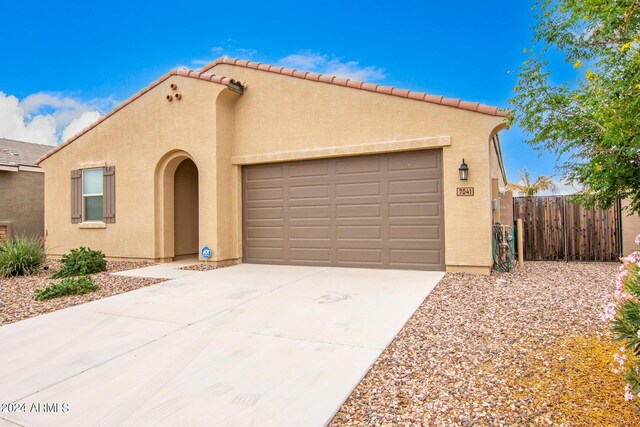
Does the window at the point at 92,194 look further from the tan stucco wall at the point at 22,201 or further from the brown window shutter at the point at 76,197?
the tan stucco wall at the point at 22,201

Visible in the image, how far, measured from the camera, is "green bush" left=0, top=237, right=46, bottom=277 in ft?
27.5

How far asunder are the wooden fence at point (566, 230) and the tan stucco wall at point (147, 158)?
8.92 meters

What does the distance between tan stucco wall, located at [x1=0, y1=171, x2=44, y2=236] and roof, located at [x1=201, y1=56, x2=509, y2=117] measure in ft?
33.9

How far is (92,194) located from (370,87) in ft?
28.4

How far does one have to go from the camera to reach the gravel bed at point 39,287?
17.8 feet

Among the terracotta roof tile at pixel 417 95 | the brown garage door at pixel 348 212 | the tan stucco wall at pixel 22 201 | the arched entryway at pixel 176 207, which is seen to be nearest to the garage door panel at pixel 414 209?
the brown garage door at pixel 348 212

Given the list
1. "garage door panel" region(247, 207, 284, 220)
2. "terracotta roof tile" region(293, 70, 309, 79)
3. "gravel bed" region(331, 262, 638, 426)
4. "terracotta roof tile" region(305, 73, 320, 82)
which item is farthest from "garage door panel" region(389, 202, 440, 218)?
"terracotta roof tile" region(293, 70, 309, 79)

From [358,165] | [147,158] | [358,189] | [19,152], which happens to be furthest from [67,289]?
[19,152]

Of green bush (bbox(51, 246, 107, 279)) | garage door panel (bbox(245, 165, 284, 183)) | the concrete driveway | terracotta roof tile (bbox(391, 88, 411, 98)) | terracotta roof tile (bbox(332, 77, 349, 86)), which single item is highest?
terracotta roof tile (bbox(332, 77, 349, 86))

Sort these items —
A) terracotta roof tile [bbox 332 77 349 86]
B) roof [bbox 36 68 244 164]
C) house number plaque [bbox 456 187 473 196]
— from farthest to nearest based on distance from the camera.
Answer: roof [bbox 36 68 244 164] → terracotta roof tile [bbox 332 77 349 86] → house number plaque [bbox 456 187 473 196]

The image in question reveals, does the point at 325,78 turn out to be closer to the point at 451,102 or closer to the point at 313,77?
the point at 313,77

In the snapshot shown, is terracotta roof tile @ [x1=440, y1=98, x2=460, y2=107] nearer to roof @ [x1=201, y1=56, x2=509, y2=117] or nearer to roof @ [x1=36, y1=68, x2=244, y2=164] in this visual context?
roof @ [x1=201, y1=56, x2=509, y2=117]

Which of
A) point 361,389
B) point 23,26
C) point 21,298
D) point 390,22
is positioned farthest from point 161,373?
point 23,26

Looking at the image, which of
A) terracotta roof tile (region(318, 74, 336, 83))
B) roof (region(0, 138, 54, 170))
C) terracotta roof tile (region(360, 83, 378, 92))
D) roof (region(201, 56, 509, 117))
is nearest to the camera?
roof (region(201, 56, 509, 117))
